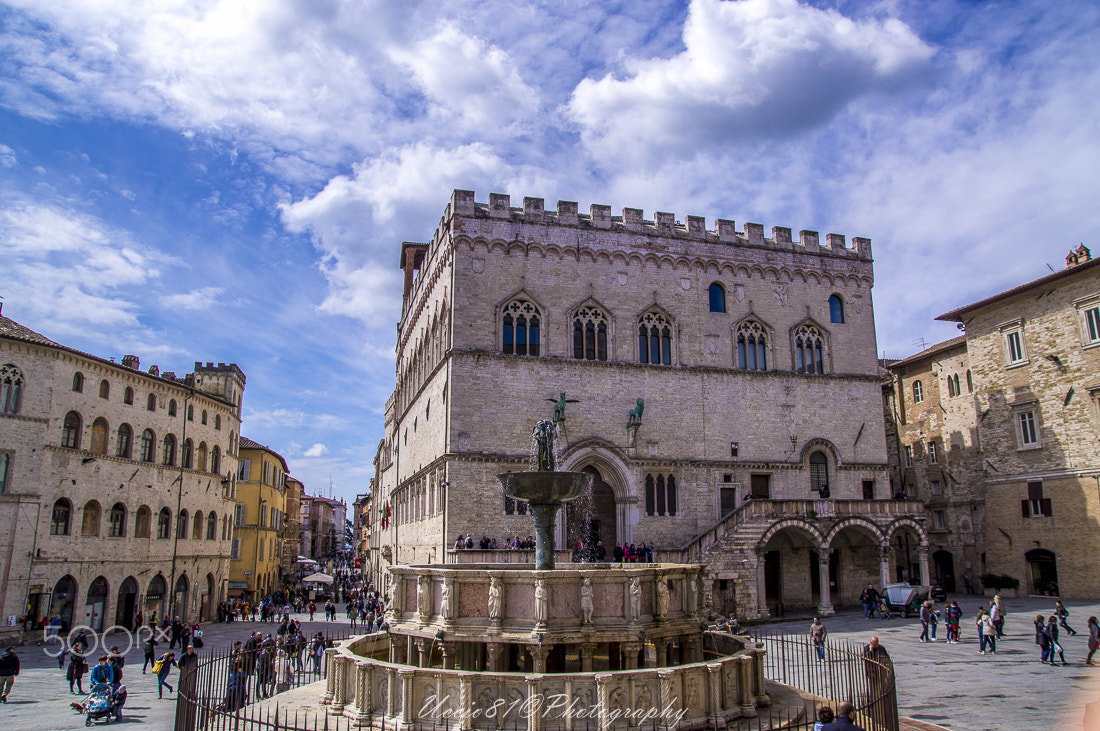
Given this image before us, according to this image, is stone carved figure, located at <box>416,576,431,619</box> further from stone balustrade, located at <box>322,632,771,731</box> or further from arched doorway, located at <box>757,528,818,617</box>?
arched doorway, located at <box>757,528,818,617</box>

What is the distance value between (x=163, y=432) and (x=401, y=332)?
1792cm

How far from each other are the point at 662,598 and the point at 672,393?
19968 mm

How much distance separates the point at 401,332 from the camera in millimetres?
50594

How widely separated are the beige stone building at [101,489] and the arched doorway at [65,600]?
4cm

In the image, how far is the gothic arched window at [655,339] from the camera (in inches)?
1275

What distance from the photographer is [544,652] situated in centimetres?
1170

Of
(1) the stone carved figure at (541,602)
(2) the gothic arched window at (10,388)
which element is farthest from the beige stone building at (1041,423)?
(2) the gothic arched window at (10,388)

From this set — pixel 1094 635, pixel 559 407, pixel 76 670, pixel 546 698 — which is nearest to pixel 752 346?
pixel 559 407

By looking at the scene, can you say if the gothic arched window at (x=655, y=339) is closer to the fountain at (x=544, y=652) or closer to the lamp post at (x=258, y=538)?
the fountain at (x=544, y=652)

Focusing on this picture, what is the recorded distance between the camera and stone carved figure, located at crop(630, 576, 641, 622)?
1189 centimetres

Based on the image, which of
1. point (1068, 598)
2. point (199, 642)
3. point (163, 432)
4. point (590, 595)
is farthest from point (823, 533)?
point (163, 432)

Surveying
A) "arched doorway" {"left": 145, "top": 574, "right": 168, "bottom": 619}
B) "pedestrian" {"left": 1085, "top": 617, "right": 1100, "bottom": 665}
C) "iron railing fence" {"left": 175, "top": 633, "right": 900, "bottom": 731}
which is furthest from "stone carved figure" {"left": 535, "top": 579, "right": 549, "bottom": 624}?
"arched doorway" {"left": 145, "top": 574, "right": 168, "bottom": 619}

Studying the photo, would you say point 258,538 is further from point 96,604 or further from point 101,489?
point 101,489

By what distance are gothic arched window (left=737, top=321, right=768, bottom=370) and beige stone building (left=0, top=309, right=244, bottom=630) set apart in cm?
2692
